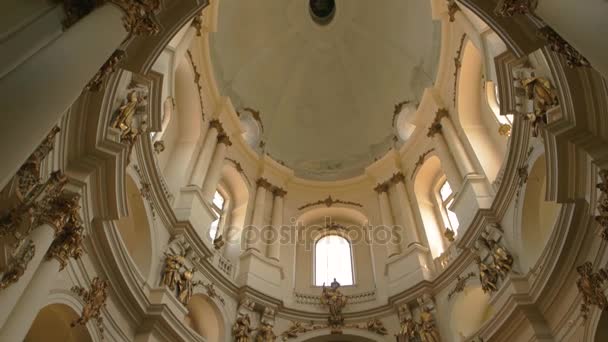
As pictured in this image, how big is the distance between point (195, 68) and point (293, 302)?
866cm

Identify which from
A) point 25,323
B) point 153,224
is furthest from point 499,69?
point 25,323

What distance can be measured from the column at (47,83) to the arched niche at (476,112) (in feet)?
38.5

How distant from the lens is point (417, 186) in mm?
18469

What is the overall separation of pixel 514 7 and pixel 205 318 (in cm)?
1066

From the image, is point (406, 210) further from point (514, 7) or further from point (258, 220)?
point (514, 7)

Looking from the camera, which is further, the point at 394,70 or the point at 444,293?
the point at 394,70

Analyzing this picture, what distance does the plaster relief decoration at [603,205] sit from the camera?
773 centimetres

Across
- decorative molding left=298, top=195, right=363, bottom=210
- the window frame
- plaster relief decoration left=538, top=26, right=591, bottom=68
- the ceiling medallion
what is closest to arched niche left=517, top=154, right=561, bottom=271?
plaster relief decoration left=538, top=26, right=591, bottom=68

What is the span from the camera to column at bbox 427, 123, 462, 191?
15445 millimetres

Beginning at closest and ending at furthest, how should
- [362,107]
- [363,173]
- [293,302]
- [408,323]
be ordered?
1. [408,323]
2. [293,302]
3. [363,173]
4. [362,107]

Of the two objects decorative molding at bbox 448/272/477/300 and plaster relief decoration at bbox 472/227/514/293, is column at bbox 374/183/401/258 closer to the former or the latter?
decorative molding at bbox 448/272/477/300

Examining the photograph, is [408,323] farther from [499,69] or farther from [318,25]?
[318,25]

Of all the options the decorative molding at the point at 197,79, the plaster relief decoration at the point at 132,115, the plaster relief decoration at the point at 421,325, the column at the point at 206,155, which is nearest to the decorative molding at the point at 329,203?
the column at the point at 206,155

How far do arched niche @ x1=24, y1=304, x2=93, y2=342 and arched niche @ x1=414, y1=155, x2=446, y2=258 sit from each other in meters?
10.6
